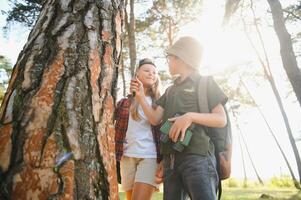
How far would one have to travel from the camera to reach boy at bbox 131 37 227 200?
6.49ft

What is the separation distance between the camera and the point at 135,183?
258 centimetres

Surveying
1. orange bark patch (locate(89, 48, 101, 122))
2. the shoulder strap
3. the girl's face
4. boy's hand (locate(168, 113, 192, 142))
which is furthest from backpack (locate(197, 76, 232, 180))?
orange bark patch (locate(89, 48, 101, 122))

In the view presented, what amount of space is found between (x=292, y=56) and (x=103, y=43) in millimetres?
5339

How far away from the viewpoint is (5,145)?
42.8 inches

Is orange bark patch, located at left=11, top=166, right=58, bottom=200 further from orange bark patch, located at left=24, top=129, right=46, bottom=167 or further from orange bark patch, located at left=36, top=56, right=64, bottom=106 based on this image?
orange bark patch, located at left=36, top=56, right=64, bottom=106

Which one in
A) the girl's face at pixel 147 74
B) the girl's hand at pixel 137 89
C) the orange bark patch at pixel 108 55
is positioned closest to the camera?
the orange bark patch at pixel 108 55

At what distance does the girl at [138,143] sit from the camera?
101 inches

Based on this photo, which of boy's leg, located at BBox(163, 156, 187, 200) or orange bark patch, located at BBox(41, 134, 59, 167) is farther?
boy's leg, located at BBox(163, 156, 187, 200)

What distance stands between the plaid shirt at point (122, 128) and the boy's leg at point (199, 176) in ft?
2.02

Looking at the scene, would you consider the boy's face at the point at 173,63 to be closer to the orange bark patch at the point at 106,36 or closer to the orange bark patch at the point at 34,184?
the orange bark patch at the point at 106,36

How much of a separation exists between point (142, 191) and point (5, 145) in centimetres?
160

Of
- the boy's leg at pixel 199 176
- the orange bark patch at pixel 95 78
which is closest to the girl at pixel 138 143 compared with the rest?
the boy's leg at pixel 199 176

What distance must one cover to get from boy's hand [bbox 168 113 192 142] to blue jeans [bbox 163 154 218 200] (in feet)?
0.51

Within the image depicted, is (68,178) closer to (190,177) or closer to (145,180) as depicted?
(190,177)
